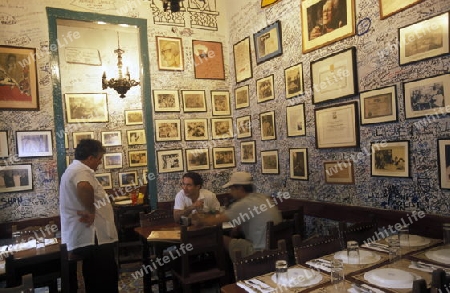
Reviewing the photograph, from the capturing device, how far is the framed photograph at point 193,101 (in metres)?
5.35

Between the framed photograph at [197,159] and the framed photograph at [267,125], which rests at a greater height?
the framed photograph at [267,125]

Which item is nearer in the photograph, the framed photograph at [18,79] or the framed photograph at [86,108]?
the framed photograph at [18,79]

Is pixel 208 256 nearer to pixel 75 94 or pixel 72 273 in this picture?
pixel 72 273

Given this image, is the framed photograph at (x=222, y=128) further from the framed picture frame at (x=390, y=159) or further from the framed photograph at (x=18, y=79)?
the framed picture frame at (x=390, y=159)

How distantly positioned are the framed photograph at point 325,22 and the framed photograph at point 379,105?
71cm

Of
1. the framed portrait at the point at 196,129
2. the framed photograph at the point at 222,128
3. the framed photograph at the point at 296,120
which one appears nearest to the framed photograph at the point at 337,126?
the framed photograph at the point at 296,120

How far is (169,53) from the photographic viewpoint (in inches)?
207

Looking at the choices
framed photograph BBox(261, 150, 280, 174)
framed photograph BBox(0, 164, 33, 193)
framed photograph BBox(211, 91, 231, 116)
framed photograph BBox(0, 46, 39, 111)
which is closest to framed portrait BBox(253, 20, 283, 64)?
framed photograph BBox(211, 91, 231, 116)

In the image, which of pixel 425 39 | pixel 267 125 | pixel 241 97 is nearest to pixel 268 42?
pixel 241 97

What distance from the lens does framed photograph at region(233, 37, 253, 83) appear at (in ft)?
16.9

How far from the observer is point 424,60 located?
2.85 metres

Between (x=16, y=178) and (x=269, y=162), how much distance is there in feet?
11.2

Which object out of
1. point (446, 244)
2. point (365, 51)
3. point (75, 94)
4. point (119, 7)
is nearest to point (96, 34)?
point (75, 94)

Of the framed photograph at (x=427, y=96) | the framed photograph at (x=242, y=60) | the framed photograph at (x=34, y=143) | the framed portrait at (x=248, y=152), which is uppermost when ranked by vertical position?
the framed photograph at (x=242, y=60)
